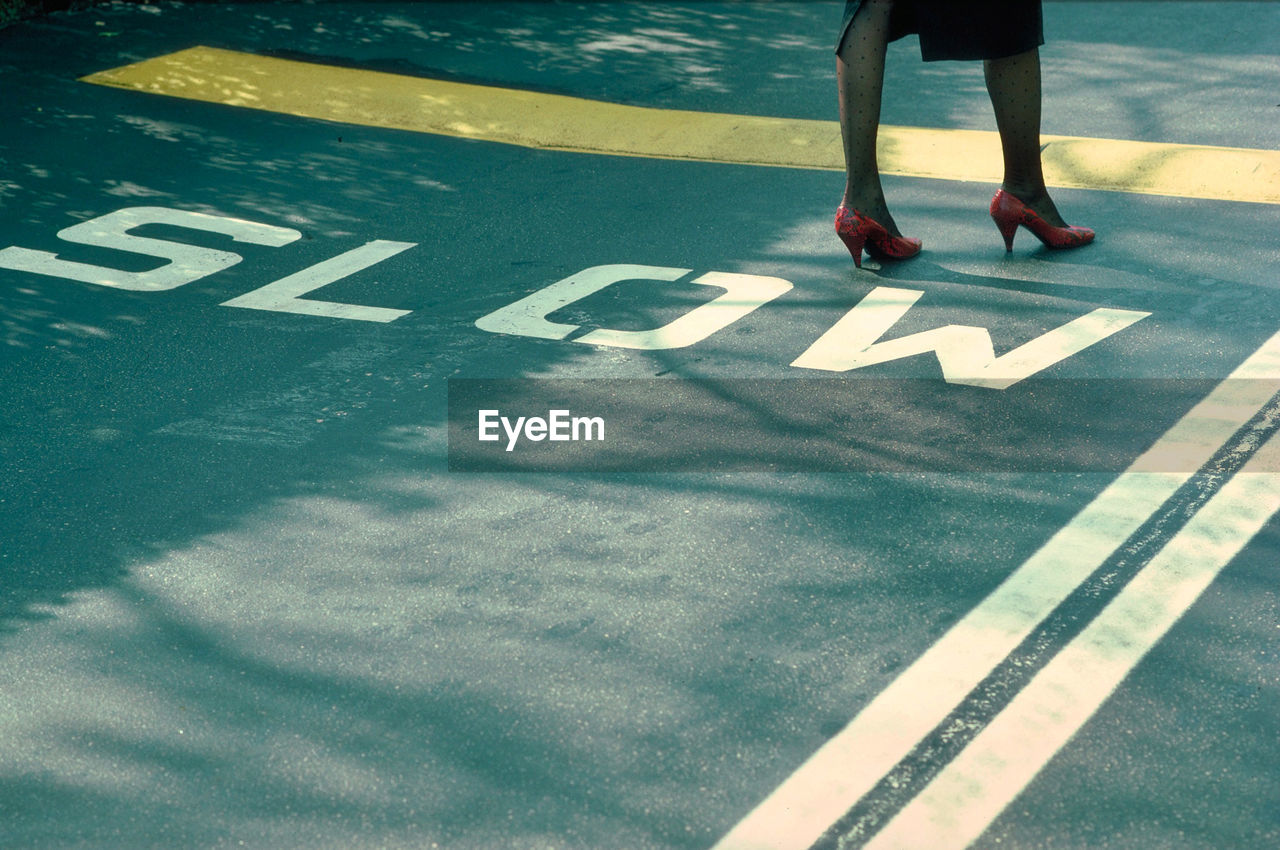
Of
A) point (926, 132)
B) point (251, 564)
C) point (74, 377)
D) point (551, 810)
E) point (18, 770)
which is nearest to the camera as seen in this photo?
point (551, 810)

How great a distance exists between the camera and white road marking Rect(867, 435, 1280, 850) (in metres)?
2.29

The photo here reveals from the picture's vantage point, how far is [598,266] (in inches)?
195

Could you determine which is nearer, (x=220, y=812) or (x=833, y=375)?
(x=220, y=812)

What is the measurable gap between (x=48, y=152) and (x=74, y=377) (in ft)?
8.72

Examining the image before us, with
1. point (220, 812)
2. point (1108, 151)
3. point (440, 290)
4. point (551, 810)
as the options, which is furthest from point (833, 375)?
point (1108, 151)

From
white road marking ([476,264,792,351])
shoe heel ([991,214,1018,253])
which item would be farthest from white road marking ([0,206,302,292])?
shoe heel ([991,214,1018,253])

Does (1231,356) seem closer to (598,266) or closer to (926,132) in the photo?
(598,266)

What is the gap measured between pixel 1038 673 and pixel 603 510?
1.13 metres

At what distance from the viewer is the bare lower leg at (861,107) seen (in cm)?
471

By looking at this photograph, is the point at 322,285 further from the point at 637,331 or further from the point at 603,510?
the point at 603,510

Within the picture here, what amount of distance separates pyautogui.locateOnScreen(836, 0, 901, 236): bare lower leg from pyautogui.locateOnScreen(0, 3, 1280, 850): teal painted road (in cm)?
28

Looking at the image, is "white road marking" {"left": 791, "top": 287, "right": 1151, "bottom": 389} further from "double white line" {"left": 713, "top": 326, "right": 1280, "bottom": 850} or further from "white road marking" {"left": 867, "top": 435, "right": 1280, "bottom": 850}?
"white road marking" {"left": 867, "top": 435, "right": 1280, "bottom": 850}

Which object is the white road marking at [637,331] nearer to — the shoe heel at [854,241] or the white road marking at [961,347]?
the shoe heel at [854,241]

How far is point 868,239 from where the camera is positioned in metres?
4.75
